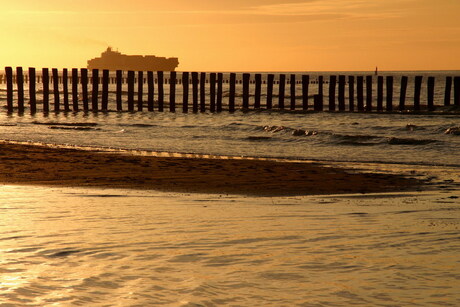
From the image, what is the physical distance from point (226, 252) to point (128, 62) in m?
168

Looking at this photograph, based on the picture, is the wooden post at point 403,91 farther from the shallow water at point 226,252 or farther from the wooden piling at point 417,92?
the shallow water at point 226,252

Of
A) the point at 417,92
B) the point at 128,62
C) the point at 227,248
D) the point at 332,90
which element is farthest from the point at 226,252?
the point at 128,62

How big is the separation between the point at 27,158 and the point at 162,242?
25.0 feet

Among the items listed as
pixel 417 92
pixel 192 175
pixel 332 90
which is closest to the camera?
pixel 192 175

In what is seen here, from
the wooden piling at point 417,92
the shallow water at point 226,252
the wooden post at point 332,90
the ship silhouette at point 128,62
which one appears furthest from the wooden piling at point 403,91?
the ship silhouette at point 128,62

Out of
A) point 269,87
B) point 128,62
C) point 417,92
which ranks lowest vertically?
point 417,92

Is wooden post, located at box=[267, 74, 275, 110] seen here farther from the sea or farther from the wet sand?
the sea

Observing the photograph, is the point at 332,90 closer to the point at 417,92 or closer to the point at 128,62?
the point at 417,92

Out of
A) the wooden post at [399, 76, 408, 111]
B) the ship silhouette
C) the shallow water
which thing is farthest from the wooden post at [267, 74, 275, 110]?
the ship silhouette

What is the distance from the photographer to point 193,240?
5355mm

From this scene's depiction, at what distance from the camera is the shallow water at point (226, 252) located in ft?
13.0

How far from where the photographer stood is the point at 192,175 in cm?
1012

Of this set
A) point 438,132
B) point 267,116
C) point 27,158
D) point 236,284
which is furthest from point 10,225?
point 267,116

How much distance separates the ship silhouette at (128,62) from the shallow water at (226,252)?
162 meters
